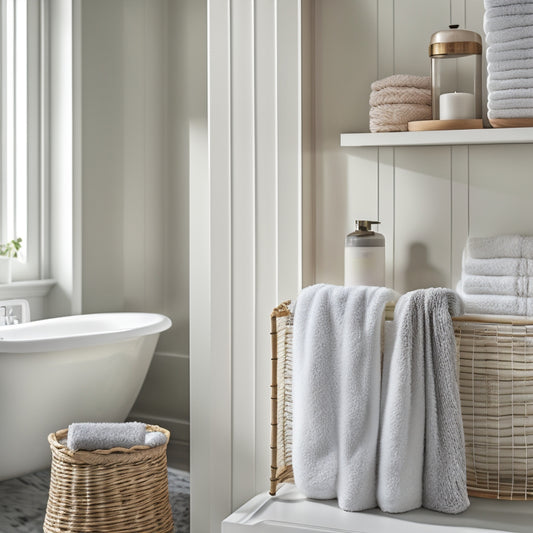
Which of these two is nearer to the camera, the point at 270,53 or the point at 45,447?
the point at 270,53

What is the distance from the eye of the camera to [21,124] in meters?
3.38

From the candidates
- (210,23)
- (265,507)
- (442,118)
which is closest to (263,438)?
(265,507)

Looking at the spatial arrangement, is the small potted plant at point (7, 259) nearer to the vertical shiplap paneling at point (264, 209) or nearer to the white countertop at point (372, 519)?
the vertical shiplap paneling at point (264, 209)

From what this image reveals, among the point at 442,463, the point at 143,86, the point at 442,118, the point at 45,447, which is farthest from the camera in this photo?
the point at 143,86

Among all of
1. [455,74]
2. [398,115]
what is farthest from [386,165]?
[455,74]

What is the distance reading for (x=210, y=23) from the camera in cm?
184

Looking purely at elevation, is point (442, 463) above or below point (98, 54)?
below

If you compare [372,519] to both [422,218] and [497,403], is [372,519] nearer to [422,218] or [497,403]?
[497,403]

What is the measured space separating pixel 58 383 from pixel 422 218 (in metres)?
1.49

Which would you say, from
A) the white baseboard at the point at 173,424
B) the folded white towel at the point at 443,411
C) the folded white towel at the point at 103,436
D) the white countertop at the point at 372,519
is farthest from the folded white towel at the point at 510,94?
the white baseboard at the point at 173,424

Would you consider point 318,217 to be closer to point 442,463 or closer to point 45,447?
point 442,463

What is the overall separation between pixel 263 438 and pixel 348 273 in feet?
1.60

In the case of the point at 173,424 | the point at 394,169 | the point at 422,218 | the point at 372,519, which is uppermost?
the point at 394,169

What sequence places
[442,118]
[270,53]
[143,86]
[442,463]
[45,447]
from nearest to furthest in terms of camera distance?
1. [442,463]
2. [442,118]
3. [270,53]
4. [45,447]
5. [143,86]
